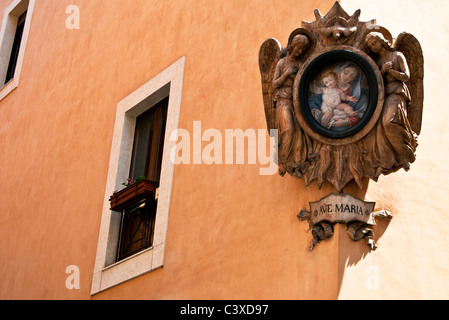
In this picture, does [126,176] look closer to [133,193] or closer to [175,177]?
[133,193]

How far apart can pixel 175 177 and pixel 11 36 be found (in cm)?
679

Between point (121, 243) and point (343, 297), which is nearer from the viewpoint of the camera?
point (343, 297)

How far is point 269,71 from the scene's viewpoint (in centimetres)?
680

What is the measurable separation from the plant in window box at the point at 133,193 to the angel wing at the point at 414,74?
3018 mm

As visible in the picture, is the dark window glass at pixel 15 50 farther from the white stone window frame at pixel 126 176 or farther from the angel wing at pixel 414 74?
the angel wing at pixel 414 74

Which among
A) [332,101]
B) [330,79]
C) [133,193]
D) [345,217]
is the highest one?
[330,79]

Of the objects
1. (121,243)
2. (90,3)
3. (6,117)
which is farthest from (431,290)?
(6,117)

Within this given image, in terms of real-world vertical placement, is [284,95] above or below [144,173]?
below

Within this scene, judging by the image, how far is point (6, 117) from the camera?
12.6m

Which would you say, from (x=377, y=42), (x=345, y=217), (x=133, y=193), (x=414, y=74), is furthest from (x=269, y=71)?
(x=133, y=193)

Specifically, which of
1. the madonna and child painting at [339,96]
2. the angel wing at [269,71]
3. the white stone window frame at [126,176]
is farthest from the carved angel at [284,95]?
the white stone window frame at [126,176]
